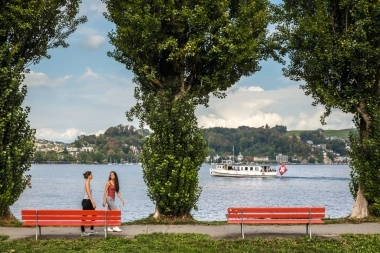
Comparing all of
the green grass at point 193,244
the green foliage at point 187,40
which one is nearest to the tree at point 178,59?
the green foliage at point 187,40

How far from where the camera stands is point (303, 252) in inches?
620

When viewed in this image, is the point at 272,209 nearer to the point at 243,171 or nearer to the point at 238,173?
the point at 238,173

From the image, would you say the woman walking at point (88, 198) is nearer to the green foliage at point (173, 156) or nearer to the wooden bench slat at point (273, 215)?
the green foliage at point (173, 156)

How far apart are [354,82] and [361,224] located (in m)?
5.95

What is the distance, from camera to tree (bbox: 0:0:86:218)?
21516 millimetres

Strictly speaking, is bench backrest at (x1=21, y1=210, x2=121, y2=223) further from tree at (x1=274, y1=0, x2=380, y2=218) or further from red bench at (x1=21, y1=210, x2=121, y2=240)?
tree at (x1=274, y1=0, x2=380, y2=218)

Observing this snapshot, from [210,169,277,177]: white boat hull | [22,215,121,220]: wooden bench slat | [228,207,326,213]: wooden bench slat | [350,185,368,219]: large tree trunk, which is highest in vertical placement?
[228,207,326,213]: wooden bench slat

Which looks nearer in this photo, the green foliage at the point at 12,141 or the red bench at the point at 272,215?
the red bench at the point at 272,215

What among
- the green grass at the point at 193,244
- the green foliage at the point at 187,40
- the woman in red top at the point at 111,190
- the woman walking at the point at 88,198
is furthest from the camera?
the green foliage at the point at 187,40

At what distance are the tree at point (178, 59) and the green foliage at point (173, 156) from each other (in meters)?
0.03

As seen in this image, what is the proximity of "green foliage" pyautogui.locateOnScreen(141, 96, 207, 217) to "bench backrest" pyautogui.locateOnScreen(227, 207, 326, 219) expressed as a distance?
4424 mm

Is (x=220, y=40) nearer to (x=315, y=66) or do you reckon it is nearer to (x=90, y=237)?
A: (x=315, y=66)

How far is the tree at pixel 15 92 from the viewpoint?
70.6ft

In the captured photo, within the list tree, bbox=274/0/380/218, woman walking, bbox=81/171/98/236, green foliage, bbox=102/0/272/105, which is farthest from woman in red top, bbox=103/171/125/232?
tree, bbox=274/0/380/218
